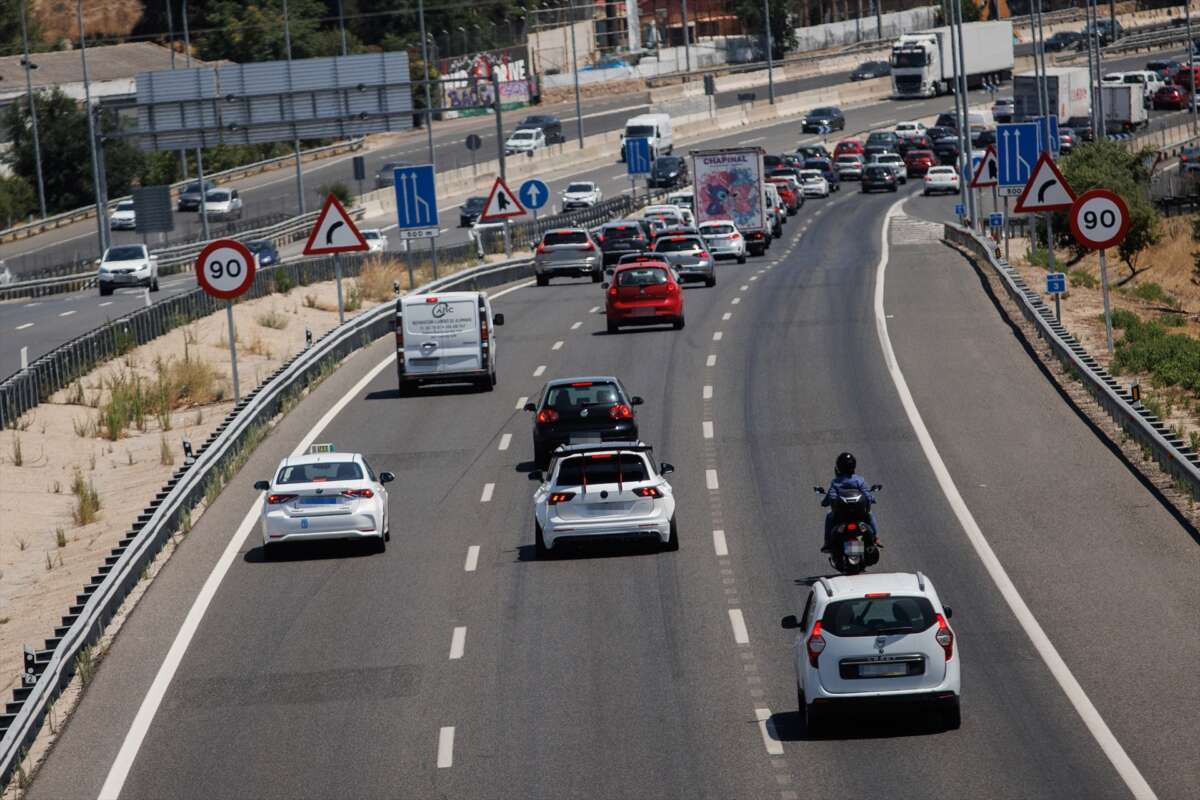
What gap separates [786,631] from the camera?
63.3ft

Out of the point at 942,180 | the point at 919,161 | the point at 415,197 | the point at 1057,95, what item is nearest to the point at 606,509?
the point at 415,197

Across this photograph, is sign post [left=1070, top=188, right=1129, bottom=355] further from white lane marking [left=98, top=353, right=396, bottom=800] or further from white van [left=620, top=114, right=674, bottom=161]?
white van [left=620, top=114, right=674, bottom=161]

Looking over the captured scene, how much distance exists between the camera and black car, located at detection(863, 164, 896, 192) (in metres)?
99.4

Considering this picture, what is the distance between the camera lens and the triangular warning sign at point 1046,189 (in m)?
34.2

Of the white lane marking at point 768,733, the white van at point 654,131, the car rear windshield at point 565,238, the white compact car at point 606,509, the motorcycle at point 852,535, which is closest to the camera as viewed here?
the white lane marking at point 768,733

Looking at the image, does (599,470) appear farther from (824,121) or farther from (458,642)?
(824,121)

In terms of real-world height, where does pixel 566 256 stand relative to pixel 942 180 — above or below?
below

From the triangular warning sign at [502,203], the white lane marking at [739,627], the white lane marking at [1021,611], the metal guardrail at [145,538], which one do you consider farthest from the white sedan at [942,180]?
the white lane marking at [739,627]

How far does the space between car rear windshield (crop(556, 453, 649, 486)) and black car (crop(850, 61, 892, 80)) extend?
131319 mm

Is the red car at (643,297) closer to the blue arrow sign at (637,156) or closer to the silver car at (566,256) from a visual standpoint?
the silver car at (566,256)

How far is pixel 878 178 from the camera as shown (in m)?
99.5

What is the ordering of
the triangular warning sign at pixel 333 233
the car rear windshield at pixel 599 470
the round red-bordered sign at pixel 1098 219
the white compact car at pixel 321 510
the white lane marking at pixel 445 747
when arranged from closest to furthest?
the white lane marking at pixel 445 747 < the car rear windshield at pixel 599 470 < the white compact car at pixel 321 510 < the round red-bordered sign at pixel 1098 219 < the triangular warning sign at pixel 333 233

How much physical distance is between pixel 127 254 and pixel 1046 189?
4088cm

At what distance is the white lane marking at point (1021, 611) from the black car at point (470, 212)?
59708 mm
